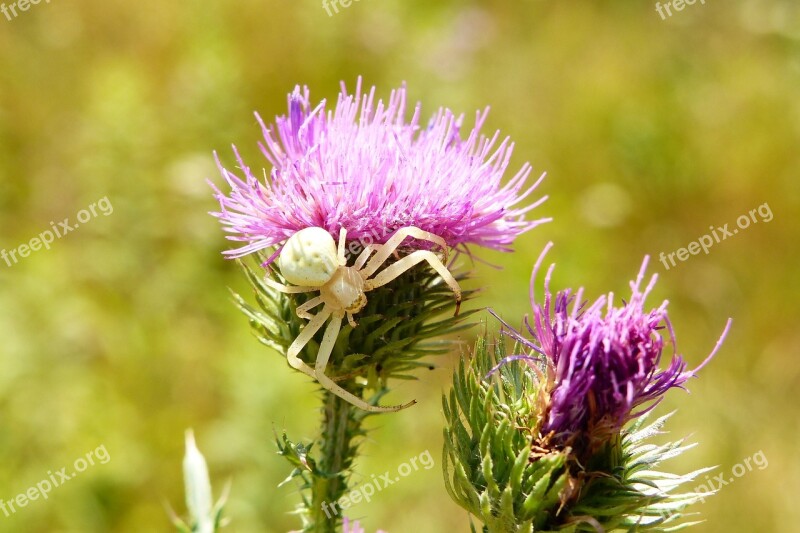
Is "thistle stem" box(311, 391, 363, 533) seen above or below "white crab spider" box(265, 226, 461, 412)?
below

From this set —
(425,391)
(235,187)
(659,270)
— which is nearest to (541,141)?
(659,270)

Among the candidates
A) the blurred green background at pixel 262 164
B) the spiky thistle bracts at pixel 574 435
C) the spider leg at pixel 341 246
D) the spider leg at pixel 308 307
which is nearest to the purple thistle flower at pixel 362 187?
the spider leg at pixel 341 246

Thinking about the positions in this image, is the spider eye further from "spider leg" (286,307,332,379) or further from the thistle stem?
the thistle stem

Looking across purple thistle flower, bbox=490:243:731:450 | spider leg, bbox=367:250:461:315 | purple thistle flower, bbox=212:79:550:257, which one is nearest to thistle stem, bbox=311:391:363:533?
spider leg, bbox=367:250:461:315

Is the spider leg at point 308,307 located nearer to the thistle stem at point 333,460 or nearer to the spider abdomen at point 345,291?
the spider abdomen at point 345,291

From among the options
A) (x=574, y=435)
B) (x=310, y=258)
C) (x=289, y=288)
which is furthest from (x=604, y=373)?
(x=289, y=288)

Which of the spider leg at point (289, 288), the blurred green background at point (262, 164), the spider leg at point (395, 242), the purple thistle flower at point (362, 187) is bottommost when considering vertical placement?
the spider leg at point (395, 242)

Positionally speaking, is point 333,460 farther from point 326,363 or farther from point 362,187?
point 362,187
